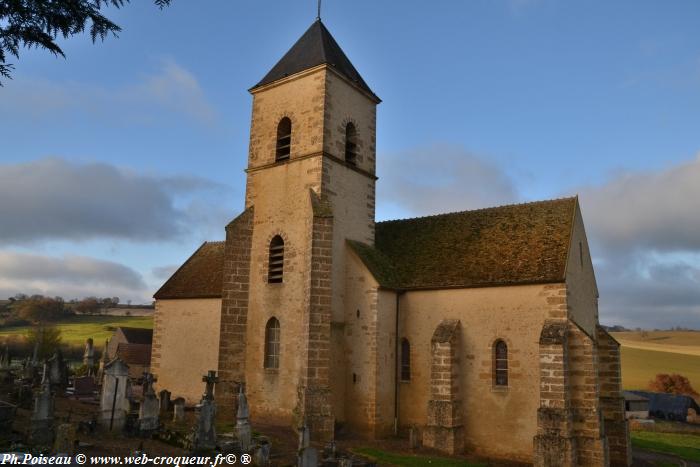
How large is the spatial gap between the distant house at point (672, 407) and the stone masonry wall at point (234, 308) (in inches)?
1291

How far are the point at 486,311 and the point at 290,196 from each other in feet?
26.9

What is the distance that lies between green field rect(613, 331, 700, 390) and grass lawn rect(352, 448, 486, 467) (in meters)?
40.0

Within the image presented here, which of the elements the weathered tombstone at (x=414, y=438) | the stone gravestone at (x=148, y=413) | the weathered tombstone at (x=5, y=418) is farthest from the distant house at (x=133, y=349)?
the weathered tombstone at (x=414, y=438)

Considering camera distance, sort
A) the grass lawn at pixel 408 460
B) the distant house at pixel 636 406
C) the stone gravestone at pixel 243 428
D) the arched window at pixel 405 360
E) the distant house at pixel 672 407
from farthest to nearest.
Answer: the distant house at pixel 672 407, the distant house at pixel 636 406, the arched window at pixel 405 360, the grass lawn at pixel 408 460, the stone gravestone at pixel 243 428

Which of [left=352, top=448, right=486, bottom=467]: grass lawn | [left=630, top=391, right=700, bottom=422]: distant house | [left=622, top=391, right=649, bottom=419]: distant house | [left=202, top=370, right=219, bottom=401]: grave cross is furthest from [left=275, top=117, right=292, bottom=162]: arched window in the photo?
[left=630, top=391, right=700, bottom=422]: distant house

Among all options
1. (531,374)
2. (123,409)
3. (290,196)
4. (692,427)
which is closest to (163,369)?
(123,409)

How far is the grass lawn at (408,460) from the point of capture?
50.4 ft

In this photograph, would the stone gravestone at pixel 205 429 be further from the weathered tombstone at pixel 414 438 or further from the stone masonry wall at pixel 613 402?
the stone masonry wall at pixel 613 402

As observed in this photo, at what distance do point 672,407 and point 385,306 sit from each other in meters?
30.0

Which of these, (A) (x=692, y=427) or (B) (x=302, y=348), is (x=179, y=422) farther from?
(A) (x=692, y=427)

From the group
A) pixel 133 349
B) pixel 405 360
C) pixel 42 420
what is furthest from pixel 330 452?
pixel 133 349

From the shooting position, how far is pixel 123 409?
16.2 meters

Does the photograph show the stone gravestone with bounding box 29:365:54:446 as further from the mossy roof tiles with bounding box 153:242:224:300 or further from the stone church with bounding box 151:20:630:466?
the mossy roof tiles with bounding box 153:242:224:300

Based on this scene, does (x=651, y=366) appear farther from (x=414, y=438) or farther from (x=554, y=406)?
(x=414, y=438)
